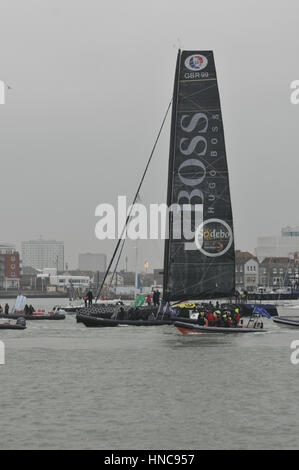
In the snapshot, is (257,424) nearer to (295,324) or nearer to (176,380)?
A: (176,380)

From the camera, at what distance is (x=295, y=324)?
71812 millimetres

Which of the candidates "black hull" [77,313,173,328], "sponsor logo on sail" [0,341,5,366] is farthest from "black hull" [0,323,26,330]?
"sponsor logo on sail" [0,341,5,366]

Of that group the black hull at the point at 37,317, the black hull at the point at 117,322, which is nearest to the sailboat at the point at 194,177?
the black hull at the point at 117,322

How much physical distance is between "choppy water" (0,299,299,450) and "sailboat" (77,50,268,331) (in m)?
15.9

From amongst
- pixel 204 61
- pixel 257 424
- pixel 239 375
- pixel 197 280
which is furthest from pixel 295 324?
pixel 257 424

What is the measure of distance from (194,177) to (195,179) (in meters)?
0.19

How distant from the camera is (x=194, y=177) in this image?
2832 inches

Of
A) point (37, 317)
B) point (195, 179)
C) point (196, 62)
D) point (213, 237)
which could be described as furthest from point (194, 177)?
point (37, 317)

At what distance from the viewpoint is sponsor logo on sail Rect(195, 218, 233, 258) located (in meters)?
72.8

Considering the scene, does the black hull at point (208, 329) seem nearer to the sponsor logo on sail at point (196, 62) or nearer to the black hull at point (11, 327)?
the black hull at point (11, 327)

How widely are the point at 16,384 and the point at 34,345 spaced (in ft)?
63.2

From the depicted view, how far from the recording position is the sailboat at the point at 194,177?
72000 mm

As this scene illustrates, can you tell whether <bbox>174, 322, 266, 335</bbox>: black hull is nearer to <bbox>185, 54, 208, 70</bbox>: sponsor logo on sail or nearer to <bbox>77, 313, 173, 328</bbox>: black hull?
<bbox>77, 313, 173, 328</bbox>: black hull

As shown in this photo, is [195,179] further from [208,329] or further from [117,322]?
[208,329]
